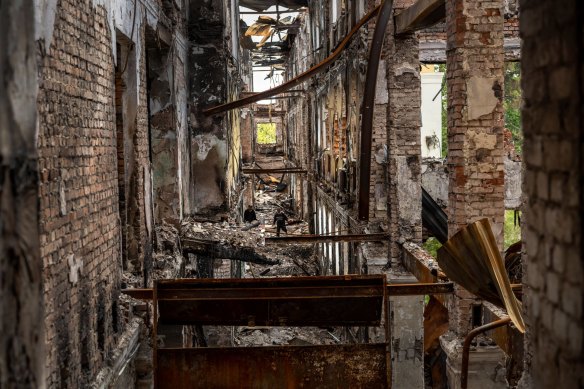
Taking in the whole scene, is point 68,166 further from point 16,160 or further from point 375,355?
point 375,355

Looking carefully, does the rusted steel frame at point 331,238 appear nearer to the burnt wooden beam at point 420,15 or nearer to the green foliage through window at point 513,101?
the burnt wooden beam at point 420,15

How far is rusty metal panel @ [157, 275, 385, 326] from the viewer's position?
20.0ft

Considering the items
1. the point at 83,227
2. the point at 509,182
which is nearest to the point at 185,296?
the point at 83,227

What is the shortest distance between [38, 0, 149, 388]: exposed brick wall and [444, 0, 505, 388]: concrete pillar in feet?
11.6

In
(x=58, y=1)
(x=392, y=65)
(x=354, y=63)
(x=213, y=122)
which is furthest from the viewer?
(x=213, y=122)

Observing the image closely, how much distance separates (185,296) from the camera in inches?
241

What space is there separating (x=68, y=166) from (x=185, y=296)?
154cm

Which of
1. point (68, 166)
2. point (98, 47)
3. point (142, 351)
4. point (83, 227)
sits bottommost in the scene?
point (142, 351)

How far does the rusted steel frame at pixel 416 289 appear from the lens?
Answer: 248 inches

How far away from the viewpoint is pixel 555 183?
3.00 meters

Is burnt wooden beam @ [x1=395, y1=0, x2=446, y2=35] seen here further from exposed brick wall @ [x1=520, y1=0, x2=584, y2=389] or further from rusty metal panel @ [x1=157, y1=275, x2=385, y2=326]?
exposed brick wall @ [x1=520, y1=0, x2=584, y2=389]

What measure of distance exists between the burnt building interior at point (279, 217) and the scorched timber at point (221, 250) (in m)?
0.03

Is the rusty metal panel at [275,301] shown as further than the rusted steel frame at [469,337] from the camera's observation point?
Yes

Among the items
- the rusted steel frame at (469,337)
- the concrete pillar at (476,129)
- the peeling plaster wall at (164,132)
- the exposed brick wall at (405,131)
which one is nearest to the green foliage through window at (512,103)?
the exposed brick wall at (405,131)
